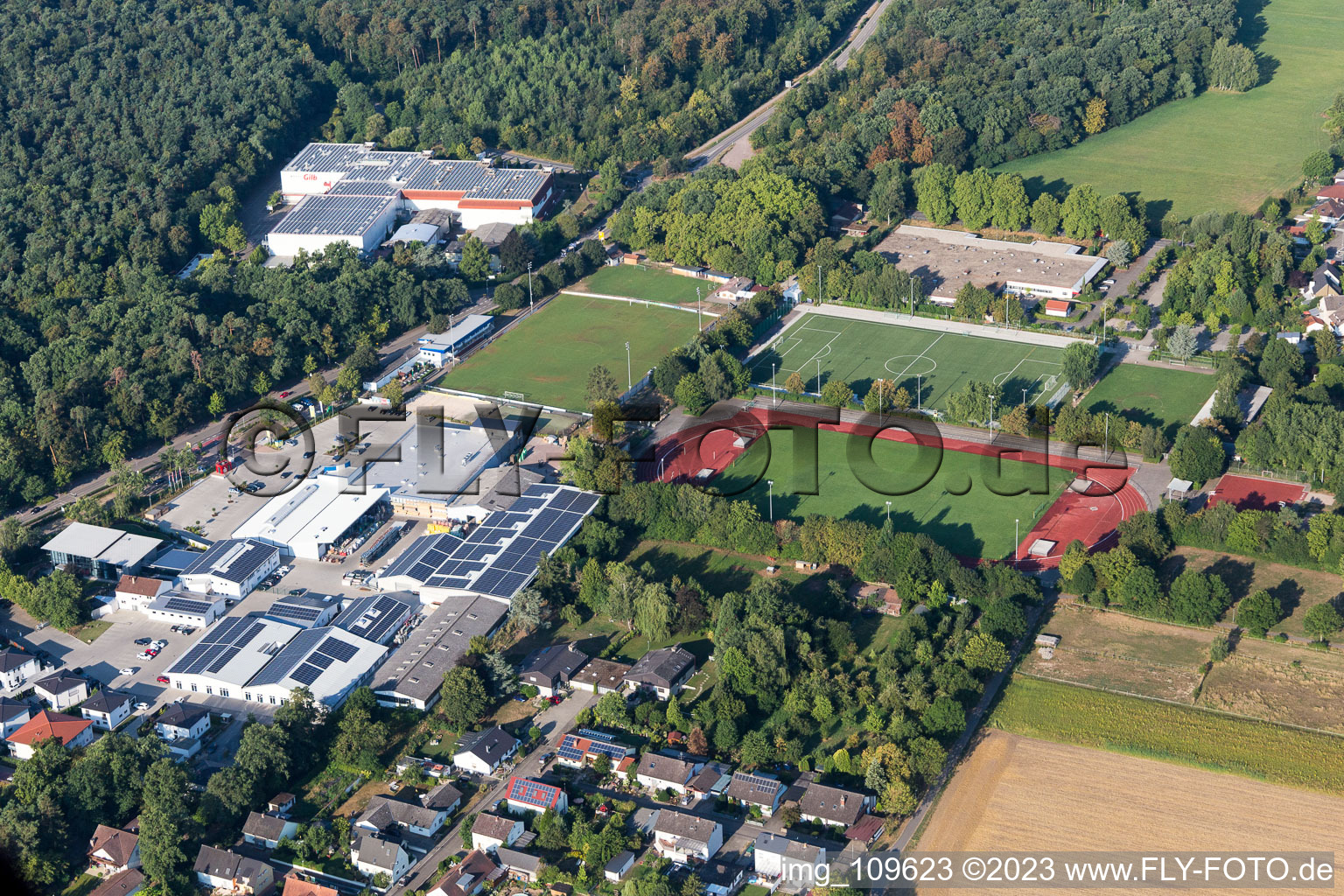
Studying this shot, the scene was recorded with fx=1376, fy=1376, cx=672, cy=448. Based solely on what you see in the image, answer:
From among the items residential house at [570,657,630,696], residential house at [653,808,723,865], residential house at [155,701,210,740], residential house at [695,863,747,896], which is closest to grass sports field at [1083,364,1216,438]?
residential house at [570,657,630,696]

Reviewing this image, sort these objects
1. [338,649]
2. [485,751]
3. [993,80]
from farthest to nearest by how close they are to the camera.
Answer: [993,80], [338,649], [485,751]

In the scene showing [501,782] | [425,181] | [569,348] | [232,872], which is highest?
[425,181]

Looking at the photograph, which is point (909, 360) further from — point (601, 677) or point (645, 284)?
point (601, 677)

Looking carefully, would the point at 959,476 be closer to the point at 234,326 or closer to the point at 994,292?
the point at 994,292

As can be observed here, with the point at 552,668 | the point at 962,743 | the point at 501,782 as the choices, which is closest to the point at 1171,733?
the point at 962,743

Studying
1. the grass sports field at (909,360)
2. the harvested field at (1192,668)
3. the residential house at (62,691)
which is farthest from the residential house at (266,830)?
the grass sports field at (909,360)

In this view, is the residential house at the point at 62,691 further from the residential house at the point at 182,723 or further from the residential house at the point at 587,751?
the residential house at the point at 587,751

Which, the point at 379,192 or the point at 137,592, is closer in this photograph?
the point at 137,592

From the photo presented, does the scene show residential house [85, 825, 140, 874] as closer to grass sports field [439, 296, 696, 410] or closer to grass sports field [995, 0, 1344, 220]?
grass sports field [439, 296, 696, 410]
